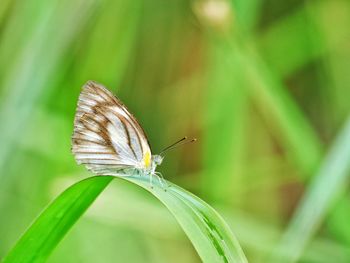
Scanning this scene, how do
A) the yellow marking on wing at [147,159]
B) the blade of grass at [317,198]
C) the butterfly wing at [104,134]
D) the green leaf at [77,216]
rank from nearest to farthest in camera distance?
the green leaf at [77,216] < the butterfly wing at [104,134] < the yellow marking on wing at [147,159] < the blade of grass at [317,198]

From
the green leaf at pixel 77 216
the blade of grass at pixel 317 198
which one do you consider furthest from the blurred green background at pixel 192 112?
the green leaf at pixel 77 216

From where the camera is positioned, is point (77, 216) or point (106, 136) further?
point (106, 136)

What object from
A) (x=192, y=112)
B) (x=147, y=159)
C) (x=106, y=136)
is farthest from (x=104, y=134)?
(x=192, y=112)

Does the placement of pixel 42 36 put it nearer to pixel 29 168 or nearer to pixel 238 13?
pixel 238 13

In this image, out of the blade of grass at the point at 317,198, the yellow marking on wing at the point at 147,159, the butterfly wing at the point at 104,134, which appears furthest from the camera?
the blade of grass at the point at 317,198

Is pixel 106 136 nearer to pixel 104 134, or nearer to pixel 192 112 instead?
pixel 104 134

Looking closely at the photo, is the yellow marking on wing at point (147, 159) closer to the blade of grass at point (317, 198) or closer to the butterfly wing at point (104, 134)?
the butterfly wing at point (104, 134)

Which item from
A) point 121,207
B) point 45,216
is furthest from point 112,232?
point 45,216

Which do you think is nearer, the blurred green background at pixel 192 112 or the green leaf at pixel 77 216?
the green leaf at pixel 77 216
